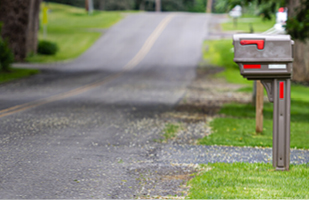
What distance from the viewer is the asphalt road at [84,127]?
20.5 ft

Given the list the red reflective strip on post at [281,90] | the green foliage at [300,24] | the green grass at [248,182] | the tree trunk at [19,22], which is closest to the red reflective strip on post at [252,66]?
the red reflective strip on post at [281,90]

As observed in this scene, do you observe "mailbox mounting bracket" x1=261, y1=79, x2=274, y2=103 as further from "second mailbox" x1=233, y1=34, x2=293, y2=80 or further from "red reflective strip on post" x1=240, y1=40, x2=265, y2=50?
"red reflective strip on post" x1=240, y1=40, x2=265, y2=50

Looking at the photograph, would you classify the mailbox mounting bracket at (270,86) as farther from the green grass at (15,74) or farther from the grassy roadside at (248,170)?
the green grass at (15,74)

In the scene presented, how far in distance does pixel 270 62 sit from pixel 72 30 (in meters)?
41.9

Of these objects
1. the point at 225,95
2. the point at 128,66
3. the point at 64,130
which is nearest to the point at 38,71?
the point at 128,66

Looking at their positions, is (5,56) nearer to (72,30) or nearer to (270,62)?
(270,62)

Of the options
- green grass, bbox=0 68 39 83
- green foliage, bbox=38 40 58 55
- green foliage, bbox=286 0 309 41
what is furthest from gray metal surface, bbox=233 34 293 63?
green foliage, bbox=38 40 58 55

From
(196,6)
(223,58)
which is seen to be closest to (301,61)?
(223,58)

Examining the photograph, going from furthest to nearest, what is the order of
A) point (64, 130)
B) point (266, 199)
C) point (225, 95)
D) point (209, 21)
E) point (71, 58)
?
1. point (209, 21)
2. point (71, 58)
3. point (225, 95)
4. point (64, 130)
5. point (266, 199)

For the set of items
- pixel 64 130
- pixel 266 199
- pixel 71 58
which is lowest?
pixel 71 58

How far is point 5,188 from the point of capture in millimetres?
5840

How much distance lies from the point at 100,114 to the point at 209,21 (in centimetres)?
4244

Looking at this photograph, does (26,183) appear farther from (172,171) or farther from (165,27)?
(165,27)

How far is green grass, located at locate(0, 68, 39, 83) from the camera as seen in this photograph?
21938 millimetres
